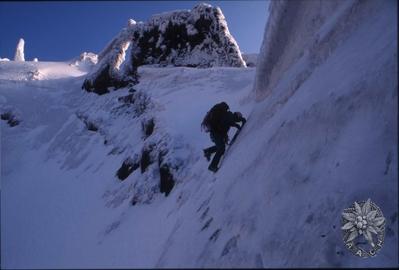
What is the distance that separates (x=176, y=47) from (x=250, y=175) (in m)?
28.4

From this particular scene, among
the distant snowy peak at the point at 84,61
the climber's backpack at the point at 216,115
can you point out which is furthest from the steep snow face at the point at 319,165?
the distant snowy peak at the point at 84,61

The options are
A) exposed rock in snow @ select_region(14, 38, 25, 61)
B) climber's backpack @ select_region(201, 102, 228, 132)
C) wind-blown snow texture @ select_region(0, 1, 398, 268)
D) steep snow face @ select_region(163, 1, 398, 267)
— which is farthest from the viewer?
exposed rock in snow @ select_region(14, 38, 25, 61)

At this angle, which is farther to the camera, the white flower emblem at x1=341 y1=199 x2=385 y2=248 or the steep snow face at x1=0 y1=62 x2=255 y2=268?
the steep snow face at x1=0 y1=62 x2=255 y2=268

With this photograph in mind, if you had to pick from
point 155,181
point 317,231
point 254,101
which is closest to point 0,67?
point 155,181

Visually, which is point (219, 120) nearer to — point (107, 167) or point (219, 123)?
point (219, 123)

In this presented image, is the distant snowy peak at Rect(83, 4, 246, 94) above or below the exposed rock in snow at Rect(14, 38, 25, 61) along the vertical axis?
above

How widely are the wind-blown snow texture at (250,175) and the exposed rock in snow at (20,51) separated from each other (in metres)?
55.7

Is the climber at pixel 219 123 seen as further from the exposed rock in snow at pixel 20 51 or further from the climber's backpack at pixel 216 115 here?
the exposed rock in snow at pixel 20 51

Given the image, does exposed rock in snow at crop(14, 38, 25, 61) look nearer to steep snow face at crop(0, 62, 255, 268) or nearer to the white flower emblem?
steep snow face at crop(0, 62, 255, 268)

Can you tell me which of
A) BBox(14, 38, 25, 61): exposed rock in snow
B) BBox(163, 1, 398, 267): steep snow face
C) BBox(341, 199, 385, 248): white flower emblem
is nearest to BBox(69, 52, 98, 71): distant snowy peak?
BBox(14, 38, 25, 61): exposed rock in snow

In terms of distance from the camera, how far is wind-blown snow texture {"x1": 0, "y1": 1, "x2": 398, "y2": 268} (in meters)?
4.62

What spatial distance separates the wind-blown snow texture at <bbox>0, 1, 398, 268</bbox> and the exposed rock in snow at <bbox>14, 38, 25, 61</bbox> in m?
55.7

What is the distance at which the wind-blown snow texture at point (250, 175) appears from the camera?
4625mm

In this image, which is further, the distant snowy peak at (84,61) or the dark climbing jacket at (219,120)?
the distant snowy peak at (84,61)
